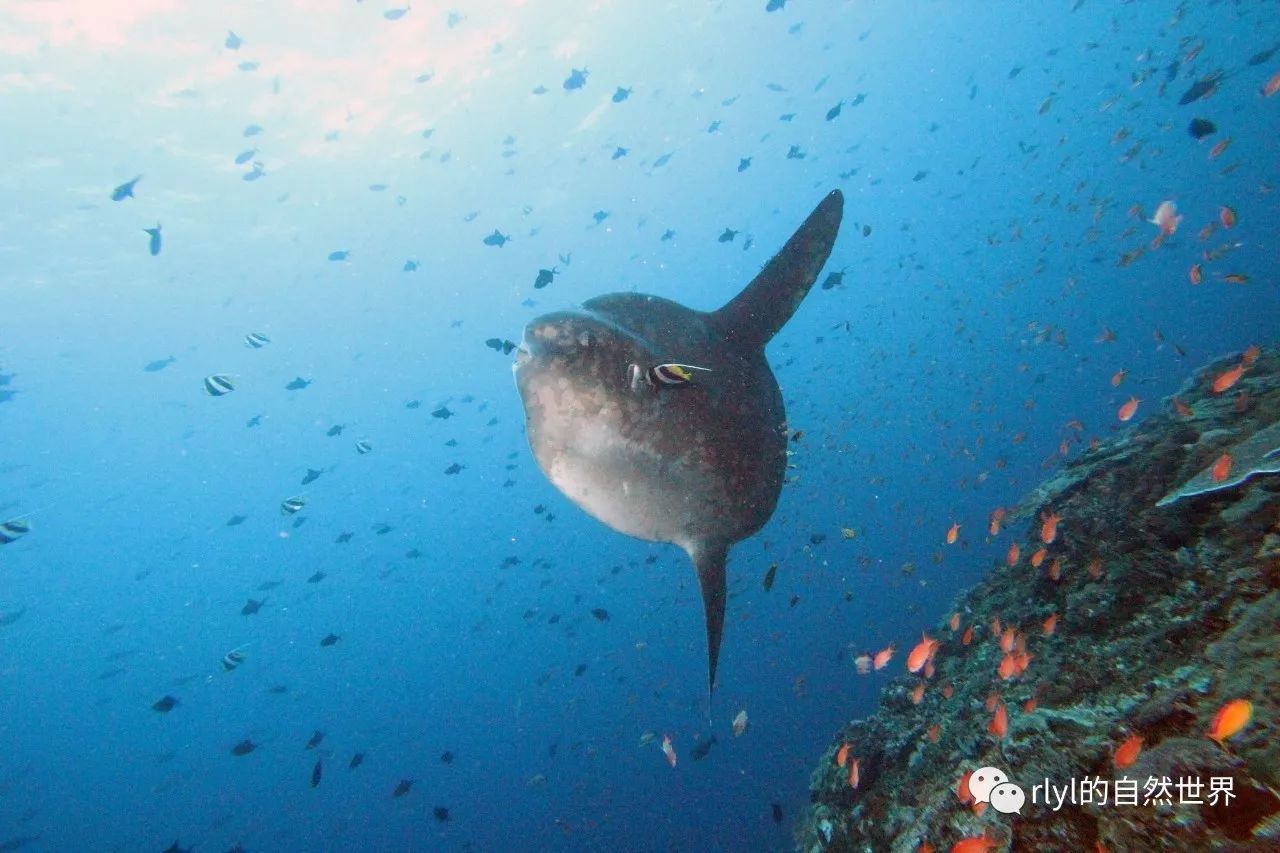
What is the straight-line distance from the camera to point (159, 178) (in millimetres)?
27859

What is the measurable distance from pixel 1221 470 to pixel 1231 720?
2.08 meters

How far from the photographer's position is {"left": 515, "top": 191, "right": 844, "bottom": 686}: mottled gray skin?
126 inches

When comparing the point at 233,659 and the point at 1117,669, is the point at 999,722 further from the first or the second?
the point at 233,659

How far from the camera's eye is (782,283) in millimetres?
4684

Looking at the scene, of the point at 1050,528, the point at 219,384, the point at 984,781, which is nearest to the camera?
the point at 984,781

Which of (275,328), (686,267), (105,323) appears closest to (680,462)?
(105,323)

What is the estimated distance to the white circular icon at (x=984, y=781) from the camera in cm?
255

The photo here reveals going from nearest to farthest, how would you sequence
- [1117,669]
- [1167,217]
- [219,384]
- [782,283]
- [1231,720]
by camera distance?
[1231,720] < [1117,669] < [782,283] < [1167,217] < [219,384]

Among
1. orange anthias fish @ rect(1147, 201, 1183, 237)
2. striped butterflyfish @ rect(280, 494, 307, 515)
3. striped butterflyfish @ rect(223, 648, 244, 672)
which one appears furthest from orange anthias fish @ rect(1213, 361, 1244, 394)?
striped butterflyfish @ rect(223, 648, 244, 672)

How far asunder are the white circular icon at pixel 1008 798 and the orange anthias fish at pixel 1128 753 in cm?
39

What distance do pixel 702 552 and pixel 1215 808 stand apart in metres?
2.59

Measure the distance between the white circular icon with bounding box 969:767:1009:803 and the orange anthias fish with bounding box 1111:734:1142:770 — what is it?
48 cm

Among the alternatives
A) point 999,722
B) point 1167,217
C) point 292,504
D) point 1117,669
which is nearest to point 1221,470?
point 1117,669

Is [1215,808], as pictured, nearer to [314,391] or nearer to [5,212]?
[5,212]
